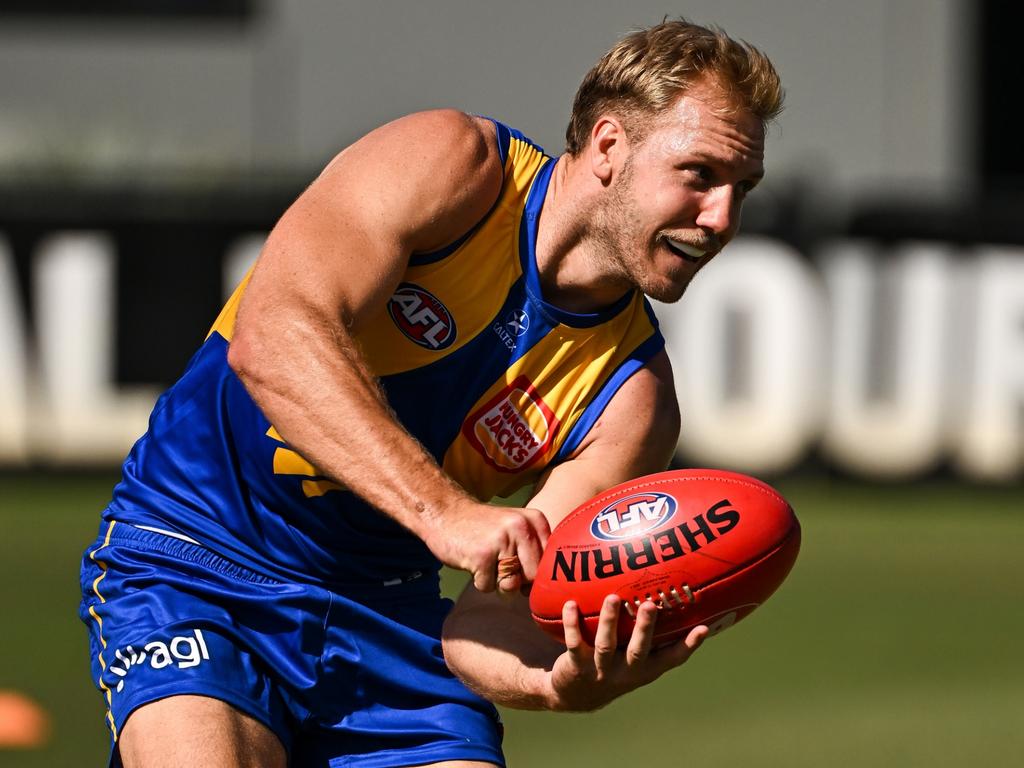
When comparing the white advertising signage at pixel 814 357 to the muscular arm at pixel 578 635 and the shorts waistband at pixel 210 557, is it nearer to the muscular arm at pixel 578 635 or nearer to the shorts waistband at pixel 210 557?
the muscular arm at pixel 578 635

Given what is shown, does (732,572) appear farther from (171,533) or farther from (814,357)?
(814,357)

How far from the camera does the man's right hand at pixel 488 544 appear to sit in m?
3.34

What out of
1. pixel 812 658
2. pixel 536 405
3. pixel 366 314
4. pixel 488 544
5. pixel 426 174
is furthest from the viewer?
pixel 812 658

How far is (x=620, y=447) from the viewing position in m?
4.21

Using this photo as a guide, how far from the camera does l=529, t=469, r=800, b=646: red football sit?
12.0ft

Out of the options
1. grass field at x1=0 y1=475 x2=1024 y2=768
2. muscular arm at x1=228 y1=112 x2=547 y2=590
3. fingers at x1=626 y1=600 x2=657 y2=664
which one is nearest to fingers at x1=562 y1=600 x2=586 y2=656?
fingers at x1=626 y1=600 x2=657 y2=664

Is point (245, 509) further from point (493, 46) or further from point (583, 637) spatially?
point (493, 46)

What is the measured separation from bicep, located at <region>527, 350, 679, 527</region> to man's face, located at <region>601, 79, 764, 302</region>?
1.20 feet

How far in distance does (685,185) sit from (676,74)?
10.3 inches

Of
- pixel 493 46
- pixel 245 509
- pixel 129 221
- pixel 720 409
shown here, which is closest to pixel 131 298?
pixel 129 221

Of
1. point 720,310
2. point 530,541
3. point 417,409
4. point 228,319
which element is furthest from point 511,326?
point 720,310

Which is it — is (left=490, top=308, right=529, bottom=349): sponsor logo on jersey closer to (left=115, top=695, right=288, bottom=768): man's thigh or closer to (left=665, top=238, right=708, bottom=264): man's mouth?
(left=665, top=238, right=708, bottom=264): man's mouth

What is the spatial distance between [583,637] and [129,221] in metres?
8.94

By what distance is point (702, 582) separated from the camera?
3697 mm
